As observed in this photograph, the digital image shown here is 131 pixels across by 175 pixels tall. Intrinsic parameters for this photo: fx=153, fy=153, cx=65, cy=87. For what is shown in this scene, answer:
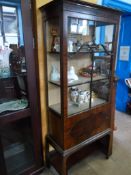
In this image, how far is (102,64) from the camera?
1.75m

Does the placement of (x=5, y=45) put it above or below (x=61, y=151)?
above

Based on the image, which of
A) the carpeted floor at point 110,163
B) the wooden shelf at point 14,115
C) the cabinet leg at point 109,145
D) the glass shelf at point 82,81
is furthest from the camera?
the cabinet leg at point 109,145

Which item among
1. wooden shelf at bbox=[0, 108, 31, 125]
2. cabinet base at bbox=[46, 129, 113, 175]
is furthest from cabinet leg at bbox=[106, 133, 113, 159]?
wooden shelf at bbox=[0, 108, 31, 125]

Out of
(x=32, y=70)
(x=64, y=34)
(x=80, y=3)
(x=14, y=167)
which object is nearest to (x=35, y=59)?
(x=32, y=70)

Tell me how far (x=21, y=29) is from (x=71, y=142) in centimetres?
114

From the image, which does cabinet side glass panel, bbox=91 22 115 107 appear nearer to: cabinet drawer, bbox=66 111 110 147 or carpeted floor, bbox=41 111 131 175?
cabinet drawer, bbox=66 111 110 147

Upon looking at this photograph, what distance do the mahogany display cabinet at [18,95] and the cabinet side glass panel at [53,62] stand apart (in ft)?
0.54

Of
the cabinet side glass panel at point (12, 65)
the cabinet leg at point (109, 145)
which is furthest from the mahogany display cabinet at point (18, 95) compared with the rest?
the cabinet leg at point (109, 145)

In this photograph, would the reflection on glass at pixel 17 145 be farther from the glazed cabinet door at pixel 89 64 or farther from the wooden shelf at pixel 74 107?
the glazed cabinet door at pixel 89 64

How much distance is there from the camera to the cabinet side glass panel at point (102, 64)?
1619mm

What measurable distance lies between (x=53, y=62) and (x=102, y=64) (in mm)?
579

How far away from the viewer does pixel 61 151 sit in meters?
1.51

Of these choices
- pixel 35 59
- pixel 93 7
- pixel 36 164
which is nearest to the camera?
pixel 93 7

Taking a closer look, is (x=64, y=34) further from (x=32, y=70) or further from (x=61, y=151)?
(x=61, y=151)
